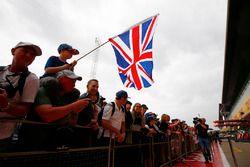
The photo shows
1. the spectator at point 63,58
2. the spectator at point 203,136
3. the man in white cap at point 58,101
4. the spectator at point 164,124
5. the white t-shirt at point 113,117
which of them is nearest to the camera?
the man in white cap at point 58,101

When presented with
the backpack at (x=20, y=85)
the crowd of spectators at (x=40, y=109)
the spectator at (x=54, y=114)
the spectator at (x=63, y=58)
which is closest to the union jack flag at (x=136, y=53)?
the spectator at (x=63, y=58)

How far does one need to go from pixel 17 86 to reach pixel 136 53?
11.5ft

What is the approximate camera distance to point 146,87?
4.57 m

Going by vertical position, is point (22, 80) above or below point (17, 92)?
above

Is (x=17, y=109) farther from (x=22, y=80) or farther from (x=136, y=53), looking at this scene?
(x=136, y=53)

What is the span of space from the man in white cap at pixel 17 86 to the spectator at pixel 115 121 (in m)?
1.38

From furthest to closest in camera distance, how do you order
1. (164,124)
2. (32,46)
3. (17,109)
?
(164,124)
(32,46)
(17,109)

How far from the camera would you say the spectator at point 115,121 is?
281cm

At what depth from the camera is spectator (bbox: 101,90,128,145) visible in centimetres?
281

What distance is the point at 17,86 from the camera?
161cm

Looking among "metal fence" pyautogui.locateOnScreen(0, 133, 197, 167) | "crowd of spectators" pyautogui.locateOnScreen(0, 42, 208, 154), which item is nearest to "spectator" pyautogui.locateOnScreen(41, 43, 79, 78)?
"crowd of spectators" pyautogui.locateOnScreen(0, 42, 208, 154)

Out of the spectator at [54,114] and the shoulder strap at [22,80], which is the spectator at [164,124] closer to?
the spectator at [54,114]

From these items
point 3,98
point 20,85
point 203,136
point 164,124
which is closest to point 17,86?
point 20,85

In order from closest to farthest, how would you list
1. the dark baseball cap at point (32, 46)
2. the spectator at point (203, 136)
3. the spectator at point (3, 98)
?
the spectator at point (3, 98)
the dark baseball cap at point (32, 46)
the spectator at point (203, 136)
